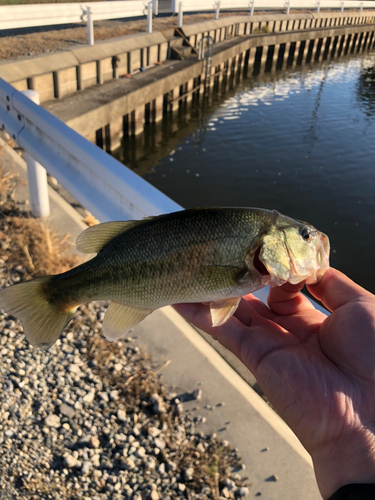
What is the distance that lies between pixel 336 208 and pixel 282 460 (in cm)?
1050

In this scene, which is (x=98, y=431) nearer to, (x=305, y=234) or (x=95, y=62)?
(x=305, y=234)

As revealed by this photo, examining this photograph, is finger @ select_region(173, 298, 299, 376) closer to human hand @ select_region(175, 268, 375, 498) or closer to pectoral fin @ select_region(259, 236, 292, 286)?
human hand @ select_region(175, 268, 375, 498)

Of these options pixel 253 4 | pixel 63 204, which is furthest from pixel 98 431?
pixel 253 4

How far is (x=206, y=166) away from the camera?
1494 centimetres

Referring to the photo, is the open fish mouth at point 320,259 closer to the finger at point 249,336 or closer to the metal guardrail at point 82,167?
the finger at point 249,336

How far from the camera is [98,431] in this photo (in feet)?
11.0

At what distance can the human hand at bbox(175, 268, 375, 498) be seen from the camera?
2.10 m

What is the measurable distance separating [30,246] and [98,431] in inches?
109

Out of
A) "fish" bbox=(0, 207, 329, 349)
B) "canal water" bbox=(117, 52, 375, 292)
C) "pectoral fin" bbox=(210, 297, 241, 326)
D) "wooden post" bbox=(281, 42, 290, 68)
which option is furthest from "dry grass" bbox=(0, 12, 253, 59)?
"wooden post" bbox=(281, 42, 290, 68)

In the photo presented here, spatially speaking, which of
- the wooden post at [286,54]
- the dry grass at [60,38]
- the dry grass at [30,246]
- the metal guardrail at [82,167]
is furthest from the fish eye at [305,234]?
the wooden post at [286,54]

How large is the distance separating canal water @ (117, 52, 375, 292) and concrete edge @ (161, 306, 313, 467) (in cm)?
696

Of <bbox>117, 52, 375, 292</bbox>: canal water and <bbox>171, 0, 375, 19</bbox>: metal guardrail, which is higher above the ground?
<bbox>171, 0, 375, 19</bbox>: metal guardrail

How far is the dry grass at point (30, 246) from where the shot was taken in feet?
16.1

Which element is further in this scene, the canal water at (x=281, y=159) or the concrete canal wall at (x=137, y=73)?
the canal water at (x=281, y=159)
